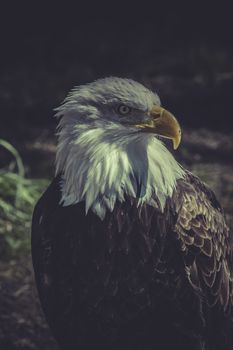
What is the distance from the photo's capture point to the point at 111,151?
374cm

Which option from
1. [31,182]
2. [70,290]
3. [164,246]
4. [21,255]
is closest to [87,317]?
[70,290]

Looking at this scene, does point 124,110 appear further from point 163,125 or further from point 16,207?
point 16,207

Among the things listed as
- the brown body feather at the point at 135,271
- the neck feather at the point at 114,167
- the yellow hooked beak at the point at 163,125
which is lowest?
the brown body feather at the point at 135,271

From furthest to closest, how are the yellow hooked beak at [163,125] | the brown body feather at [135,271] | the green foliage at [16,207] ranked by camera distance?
the green foliage at [16,207], the brown body feather at [135,271], the yellow hooked beak at [163,125]

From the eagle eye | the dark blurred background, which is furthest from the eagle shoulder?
the dark blurred background

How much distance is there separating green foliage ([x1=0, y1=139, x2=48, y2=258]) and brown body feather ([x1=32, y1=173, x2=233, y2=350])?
1.82 metres

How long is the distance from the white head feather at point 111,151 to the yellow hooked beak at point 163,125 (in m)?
0.04

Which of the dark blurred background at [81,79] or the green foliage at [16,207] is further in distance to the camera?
the green foliage at [16,207]

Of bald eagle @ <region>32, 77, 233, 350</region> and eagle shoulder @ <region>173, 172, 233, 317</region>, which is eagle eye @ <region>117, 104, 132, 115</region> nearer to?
bald eagle @ <region>32, 77, 233, 350</region>

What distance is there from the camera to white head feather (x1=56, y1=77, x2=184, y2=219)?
3729 millimetres

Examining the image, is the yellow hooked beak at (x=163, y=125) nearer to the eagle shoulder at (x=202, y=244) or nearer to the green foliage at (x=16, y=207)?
the eagle shoulder at (x=202, y=244)

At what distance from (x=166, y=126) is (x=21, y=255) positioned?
2364 mm

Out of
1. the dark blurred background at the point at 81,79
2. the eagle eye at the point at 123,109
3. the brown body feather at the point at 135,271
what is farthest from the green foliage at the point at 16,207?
the eagle eye at the point at 123,109

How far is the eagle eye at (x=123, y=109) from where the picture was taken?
3.72 metres
